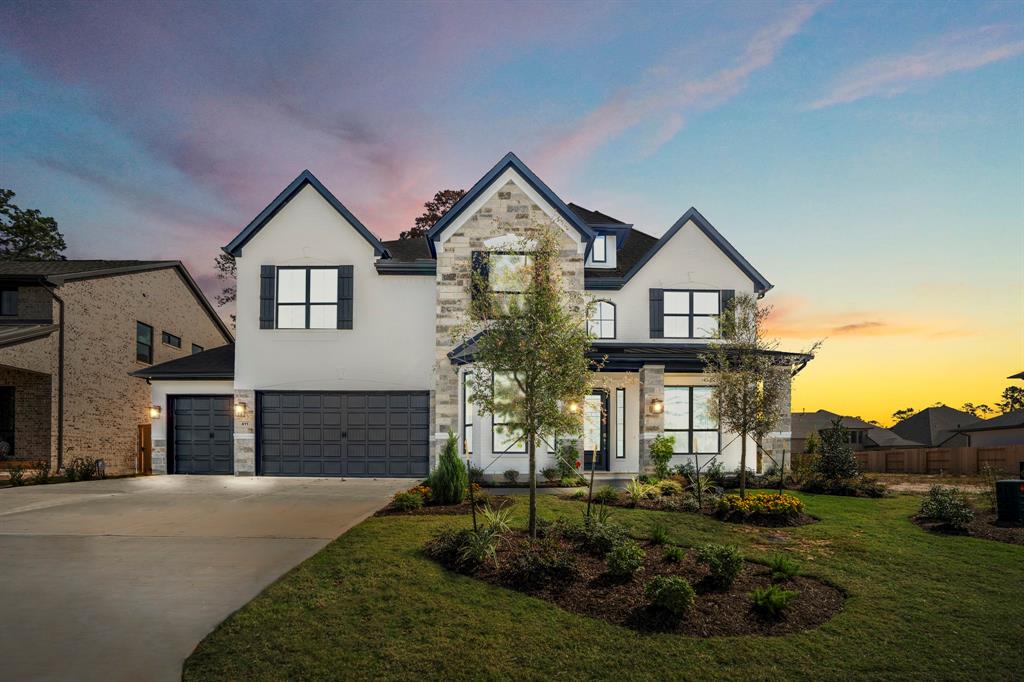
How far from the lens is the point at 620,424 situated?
1973cm

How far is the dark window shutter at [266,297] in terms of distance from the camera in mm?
18688

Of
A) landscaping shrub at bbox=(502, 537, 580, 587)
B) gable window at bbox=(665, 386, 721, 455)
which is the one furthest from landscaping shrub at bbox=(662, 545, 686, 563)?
gable window at bbox=(665, 386, 721, 455)

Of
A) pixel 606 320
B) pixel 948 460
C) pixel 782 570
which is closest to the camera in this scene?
pixel 782 570

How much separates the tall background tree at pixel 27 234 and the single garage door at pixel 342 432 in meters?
25.4

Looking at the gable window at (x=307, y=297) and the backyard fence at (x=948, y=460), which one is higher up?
the gable window at (x=307, y=297)

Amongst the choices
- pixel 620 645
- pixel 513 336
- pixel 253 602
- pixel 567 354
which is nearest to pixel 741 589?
pixel 620 645

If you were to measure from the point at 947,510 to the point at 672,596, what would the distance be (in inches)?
328

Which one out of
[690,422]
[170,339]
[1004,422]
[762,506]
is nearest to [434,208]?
[170,339]

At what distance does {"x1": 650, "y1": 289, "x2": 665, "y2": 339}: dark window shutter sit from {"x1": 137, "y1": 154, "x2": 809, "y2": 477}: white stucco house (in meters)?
0.76

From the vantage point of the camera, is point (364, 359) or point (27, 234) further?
point (27, 234)

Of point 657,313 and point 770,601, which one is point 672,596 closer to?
point 770,601

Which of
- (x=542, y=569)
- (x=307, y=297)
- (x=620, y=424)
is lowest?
(x=542, y=569)

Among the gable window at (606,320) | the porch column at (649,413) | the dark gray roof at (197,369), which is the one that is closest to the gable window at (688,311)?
the gable window at (606,320)

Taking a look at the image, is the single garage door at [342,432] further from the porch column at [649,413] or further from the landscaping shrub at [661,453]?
the landscaping shrub at [661,453]
